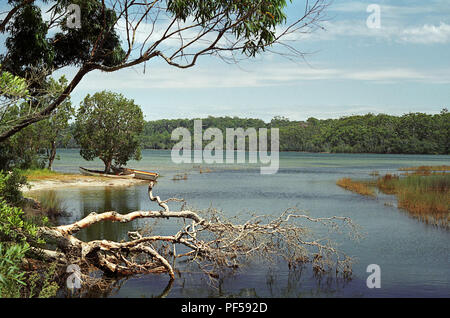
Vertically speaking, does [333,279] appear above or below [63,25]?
below

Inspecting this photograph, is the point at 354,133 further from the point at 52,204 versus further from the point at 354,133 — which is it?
the point at 52,204

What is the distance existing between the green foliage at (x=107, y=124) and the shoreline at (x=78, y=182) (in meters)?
2.49

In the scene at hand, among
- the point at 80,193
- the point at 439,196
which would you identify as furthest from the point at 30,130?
the point at 439,196

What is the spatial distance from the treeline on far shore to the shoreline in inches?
2567

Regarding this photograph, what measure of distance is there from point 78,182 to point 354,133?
93.2m

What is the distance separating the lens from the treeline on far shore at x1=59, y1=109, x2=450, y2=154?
4077 inches

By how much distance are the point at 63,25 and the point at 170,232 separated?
6.42 metres

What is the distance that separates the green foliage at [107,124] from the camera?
33938 millimetres

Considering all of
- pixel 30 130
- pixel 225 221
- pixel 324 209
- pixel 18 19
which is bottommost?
pixel 324 209

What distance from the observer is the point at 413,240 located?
1504 cm

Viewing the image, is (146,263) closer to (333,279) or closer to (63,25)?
(333,279)

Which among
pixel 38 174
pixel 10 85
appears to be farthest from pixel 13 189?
pixel 38 174

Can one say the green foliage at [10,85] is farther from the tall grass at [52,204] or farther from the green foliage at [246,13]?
the tall grass at [52,204]
